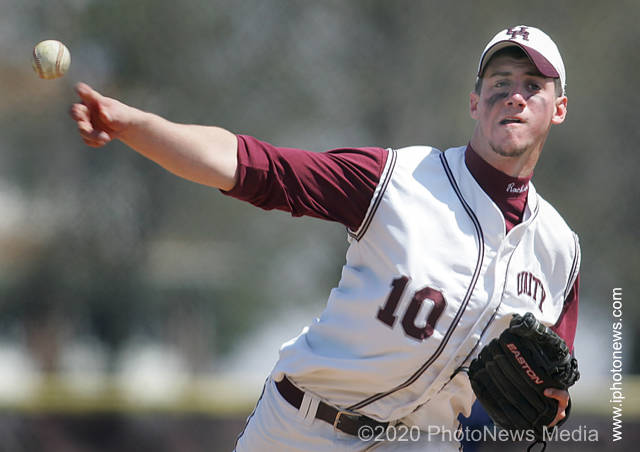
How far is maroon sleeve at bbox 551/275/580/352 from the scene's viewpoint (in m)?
2.58

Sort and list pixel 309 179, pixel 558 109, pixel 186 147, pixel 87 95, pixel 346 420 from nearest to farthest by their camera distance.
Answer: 1. pixel 87 95
2. pixel 186 147
3. pixel 309 179
4. pixel 346 420
5. pixel 558 109

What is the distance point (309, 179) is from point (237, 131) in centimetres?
372

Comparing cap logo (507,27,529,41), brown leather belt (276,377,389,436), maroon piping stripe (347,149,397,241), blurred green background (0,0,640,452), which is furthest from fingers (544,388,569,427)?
blurred green background (0,0,640,452)

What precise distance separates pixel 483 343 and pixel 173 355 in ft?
11.1

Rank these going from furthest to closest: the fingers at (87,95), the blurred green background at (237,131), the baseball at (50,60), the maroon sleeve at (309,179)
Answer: the blurred green background at (237,131), the baseball at (50,60), the maroon sleeve at (309,179), the fingers at (87,95)

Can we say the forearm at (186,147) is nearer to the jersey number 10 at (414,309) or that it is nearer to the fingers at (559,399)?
the jersey number 10 at (414,309)

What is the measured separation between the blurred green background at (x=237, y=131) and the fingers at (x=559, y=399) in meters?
2.91

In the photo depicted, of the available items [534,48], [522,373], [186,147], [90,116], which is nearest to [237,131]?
[534,48]

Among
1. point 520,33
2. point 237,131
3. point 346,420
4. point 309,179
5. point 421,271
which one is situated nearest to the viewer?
point 309,179

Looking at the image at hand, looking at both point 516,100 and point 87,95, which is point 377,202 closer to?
point 516,100

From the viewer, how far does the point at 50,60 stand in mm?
2105

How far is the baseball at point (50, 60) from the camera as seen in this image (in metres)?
2.11

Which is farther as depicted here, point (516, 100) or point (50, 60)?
point (516, 100)

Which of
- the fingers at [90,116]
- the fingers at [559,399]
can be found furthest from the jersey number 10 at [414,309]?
the fingers at [90,116]
